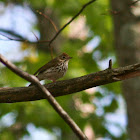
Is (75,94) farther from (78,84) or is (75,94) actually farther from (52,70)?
(78,84)

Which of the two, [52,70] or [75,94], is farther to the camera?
[75,94]

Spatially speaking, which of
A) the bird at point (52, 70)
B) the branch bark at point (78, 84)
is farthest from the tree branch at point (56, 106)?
the bird at point (52, 70)

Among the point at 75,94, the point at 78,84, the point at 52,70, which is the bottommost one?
the point at 75,94

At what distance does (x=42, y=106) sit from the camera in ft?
23.9

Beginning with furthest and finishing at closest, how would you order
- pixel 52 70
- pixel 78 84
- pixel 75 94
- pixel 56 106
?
pixel 75 94 → pixel 52 70 → pixel 78 84 → pixel 56 106

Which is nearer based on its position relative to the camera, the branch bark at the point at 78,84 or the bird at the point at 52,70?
the branch bark at the point at 78,84

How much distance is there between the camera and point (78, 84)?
3.57 meters

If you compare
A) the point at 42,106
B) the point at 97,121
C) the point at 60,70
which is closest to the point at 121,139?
the point at 97,121

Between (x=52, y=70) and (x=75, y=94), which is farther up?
(x=52, y=70)

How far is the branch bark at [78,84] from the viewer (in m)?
3.49

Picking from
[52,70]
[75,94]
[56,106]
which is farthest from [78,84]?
[75,94]

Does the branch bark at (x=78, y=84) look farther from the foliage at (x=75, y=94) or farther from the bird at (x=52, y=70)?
the foliage at (x=75, y=94)

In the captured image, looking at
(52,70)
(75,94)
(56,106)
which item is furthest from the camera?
(75,94)

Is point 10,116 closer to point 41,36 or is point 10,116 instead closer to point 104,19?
point 104,19
